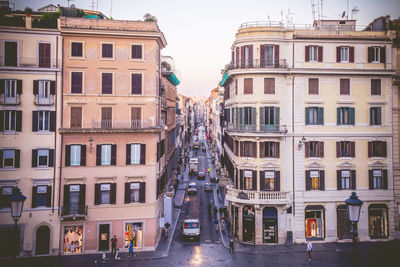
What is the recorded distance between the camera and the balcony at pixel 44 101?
3036 centimetres

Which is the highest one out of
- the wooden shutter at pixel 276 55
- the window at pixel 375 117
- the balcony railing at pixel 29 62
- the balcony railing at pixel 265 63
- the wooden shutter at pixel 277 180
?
the wooden shutter at pixel 276 55

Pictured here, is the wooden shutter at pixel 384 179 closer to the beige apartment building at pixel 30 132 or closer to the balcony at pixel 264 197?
the balcony at pixel 264 197

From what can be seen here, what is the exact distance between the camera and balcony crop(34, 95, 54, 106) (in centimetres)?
3036

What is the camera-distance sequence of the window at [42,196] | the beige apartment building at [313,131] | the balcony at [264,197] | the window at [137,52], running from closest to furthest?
the window at [42,196] → the window at [137,52] → the balcony at [264,197] → the beige apartment building at [313,131]

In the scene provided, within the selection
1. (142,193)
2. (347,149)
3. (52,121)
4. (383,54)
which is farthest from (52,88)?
(383,54)

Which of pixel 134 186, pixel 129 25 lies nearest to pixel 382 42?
pixel 129 25

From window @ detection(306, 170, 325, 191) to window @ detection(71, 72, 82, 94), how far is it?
25940 millimetres

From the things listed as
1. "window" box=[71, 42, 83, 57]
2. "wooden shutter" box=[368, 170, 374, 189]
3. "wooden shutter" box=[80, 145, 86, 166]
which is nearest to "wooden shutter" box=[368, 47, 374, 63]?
"wooden shutter" box=[368, 170, 374, 189]

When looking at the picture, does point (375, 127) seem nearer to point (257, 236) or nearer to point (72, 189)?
point (257, 236)

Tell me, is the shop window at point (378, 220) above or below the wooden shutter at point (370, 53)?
below

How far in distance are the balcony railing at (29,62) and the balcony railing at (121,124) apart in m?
7.00

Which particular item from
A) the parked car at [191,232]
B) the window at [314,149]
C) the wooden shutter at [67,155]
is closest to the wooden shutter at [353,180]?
the window at [314,149]

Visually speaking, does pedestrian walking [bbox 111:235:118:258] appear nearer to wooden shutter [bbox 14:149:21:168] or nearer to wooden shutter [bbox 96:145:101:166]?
wooden shutter [bbox 96:145:101:166]

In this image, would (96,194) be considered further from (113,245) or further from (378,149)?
(378,149)
